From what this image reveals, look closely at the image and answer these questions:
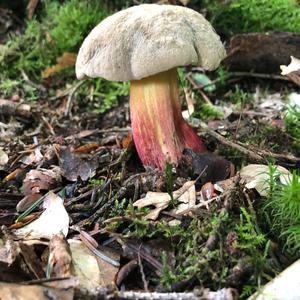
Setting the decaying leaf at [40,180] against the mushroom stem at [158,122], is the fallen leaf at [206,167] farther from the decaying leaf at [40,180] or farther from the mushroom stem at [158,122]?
the decaying leaf at [40,180]

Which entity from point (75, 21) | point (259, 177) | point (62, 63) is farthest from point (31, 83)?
point (259, 177)

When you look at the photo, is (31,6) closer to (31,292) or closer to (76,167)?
(76,167)

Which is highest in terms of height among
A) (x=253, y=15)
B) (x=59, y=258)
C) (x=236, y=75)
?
(x=253, y=15)

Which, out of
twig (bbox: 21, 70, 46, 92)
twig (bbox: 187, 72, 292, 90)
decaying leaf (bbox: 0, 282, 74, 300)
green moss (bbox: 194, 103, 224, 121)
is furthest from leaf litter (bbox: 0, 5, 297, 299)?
twig (bbox: 21, 70, 46, 92)

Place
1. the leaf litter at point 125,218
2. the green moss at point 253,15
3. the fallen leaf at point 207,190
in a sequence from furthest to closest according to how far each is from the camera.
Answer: the green moss at point 253,15
the fallen leaf at point 207,190
the leaf litter at point 125,218

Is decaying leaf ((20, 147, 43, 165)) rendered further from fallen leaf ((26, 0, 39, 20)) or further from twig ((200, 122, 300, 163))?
fallen leaf ((26, 0, 39, 20))

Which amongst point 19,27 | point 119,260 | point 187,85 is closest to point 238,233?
point 119,260

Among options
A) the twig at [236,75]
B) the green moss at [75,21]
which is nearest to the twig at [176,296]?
the twig at [236,75]
